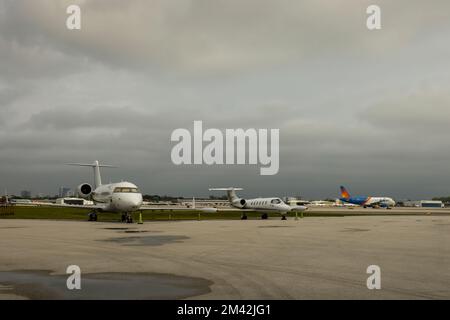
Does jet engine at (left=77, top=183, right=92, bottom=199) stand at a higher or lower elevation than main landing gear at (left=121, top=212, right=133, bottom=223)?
higher

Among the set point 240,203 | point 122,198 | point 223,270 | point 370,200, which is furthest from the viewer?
point 370,200

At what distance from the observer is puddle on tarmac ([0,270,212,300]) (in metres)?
8.48

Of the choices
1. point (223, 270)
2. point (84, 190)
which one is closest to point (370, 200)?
point (84, 190)

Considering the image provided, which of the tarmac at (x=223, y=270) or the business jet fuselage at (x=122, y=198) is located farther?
the business jet fuselage at (x=122, y=198)

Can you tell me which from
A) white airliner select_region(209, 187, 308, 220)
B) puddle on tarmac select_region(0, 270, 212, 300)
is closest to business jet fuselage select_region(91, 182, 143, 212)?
white airliner select_region(209, 187, 308, 220)

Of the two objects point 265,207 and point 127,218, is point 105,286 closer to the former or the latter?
point 127,218

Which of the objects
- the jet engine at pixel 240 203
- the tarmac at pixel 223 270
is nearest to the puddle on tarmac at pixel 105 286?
the tarmac at pixel 223 270

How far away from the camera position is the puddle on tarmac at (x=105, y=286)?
27.8 feet

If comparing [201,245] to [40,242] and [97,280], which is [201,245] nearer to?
[40,242]

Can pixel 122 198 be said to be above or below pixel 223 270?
above

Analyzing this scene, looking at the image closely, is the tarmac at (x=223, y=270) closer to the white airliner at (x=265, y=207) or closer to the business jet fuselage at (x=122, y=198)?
the business jet fuselage at (x=122, y=198)

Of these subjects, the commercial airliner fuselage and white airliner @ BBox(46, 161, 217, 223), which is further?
the commercial airliner fuselage

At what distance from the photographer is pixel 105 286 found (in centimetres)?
941

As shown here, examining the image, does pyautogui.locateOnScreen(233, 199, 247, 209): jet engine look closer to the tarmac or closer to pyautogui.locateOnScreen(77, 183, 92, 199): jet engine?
pyautogui.locateOnScreen(77, 183, 92, 199): jet engine
